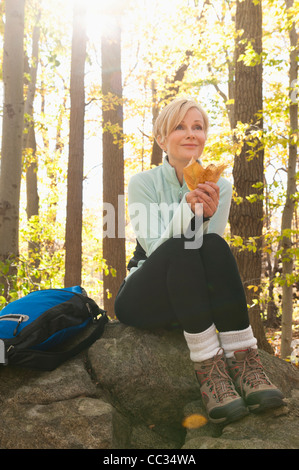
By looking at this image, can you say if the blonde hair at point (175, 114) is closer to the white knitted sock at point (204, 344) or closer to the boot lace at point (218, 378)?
the white knitted sock at point (204, 344)

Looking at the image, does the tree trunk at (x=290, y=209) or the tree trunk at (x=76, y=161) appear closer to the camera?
the tree trunk at (x=290, y=209)

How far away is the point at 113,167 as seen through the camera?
748 cm

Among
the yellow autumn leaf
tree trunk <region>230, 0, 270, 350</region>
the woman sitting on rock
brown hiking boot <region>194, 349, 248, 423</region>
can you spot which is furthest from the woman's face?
tree trunk <region>230, 0, 270, 350</region>

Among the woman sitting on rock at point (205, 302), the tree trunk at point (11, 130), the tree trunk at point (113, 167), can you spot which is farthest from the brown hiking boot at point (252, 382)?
the tree trunk at point (113, 167)

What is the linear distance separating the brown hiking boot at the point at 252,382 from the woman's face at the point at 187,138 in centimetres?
132

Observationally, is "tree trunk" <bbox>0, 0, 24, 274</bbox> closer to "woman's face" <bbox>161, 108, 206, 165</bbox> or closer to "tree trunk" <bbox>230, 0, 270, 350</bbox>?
"woman's face" <bbox>161, 108, 206, 165</bbox>

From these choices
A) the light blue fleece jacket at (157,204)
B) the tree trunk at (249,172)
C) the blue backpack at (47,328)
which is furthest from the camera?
the tree trunk at (249,172)

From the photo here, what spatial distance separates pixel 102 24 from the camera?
7637 mm

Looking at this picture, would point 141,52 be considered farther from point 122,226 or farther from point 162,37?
point 122,226

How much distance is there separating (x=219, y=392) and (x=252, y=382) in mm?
178

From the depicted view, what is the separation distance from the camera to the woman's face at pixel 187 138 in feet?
8.66

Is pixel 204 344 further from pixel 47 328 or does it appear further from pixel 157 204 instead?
pixel 157 204

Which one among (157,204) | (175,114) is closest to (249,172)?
(175,114)
